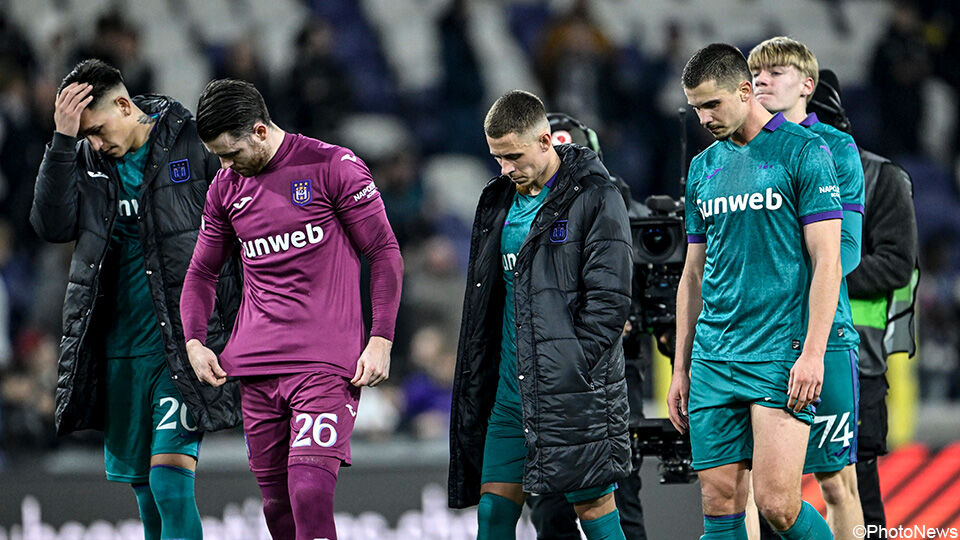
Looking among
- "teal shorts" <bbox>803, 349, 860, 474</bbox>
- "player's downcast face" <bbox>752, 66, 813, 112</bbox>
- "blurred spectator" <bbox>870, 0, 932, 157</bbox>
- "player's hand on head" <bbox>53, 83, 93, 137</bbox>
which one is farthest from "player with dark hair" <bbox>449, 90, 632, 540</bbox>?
"blurred spectator" <bbox>870, 0, 932, 157</bbox>

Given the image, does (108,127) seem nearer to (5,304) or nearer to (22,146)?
(5,304)

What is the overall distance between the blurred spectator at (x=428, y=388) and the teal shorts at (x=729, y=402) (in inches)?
185

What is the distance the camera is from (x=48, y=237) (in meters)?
5.30

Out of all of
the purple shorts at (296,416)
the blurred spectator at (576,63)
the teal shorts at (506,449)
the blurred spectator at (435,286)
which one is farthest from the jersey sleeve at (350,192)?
the blurred spectator at (576,63)

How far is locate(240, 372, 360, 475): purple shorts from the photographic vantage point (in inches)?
183

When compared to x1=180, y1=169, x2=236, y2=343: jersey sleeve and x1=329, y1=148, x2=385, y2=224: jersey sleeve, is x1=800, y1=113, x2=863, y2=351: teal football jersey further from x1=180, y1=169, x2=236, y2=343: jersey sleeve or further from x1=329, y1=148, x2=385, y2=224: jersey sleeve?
x1=180, y1=169, x2=236, y2=343: jersey sleeve

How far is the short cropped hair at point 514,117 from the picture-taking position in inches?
188

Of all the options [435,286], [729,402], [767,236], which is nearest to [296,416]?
[729,402]

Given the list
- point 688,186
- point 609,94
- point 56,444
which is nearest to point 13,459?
point 56,444

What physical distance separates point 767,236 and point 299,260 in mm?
1667

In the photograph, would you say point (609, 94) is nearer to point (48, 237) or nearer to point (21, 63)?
point (21, 63)

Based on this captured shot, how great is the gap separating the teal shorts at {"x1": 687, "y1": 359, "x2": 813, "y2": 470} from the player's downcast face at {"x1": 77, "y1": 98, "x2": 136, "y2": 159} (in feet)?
8.07

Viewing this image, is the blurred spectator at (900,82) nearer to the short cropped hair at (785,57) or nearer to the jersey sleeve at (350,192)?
the short cropped hair at (785,57)

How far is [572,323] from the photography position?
476 centimetres
